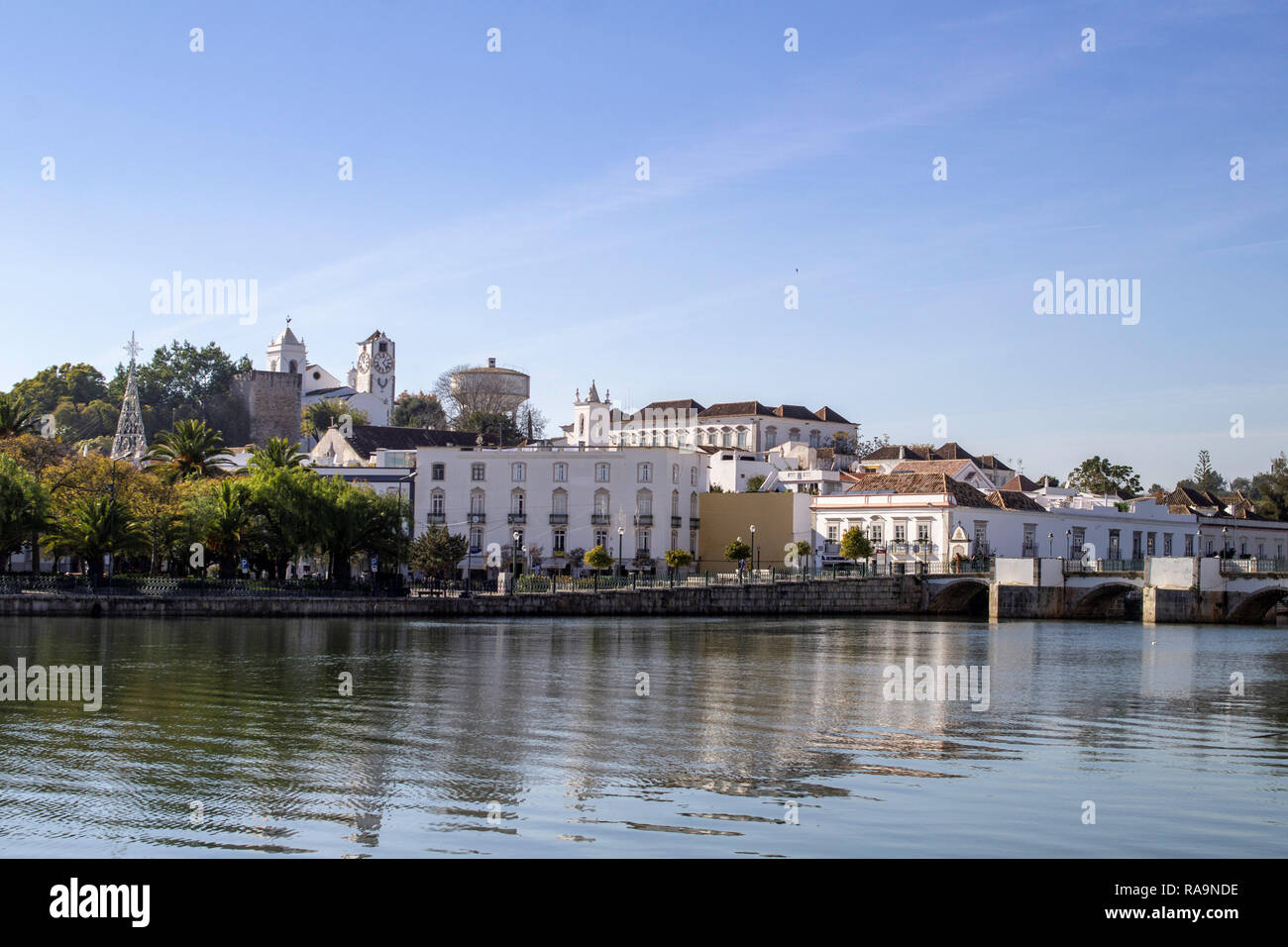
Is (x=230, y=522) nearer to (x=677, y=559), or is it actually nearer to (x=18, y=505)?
(x=18, y=505)

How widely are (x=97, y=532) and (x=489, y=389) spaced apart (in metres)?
74.7

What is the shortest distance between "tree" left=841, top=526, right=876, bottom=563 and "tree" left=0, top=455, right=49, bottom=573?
3936cm

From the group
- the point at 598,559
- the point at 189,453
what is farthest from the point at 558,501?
the point at 189,453

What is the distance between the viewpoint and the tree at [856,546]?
2783 inches

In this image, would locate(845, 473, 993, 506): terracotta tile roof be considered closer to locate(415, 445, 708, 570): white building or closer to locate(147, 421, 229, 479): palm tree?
locate(415, 445, 708, 570): white building

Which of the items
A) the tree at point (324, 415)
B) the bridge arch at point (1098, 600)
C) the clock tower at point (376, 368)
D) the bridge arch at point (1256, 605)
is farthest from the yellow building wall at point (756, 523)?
the clock tower at point (376, 368)

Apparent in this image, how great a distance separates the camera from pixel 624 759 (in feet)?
62.0

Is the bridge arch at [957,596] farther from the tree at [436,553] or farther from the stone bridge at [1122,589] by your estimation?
the tree at [436,553]

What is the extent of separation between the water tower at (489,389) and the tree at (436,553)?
60.9 meters

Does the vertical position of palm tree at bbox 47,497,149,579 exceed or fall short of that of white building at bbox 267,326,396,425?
it falls short

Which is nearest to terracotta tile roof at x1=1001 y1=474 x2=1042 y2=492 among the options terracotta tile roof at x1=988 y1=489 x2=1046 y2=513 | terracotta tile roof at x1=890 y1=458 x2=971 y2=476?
terracotta tile roof at x1=890 y1=458 x2=971 y2=476

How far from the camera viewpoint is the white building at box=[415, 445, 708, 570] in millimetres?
70250
